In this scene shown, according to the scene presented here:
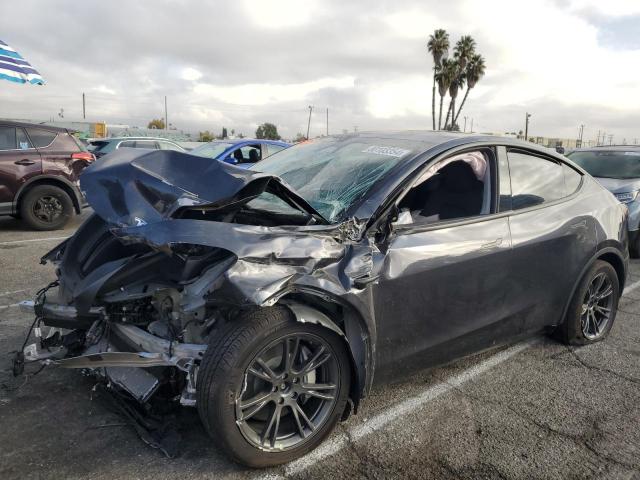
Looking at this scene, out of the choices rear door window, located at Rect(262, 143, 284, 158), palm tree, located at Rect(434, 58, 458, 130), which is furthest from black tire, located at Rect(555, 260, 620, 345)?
palm tree, located at Rect(434, 58, 458, 130)

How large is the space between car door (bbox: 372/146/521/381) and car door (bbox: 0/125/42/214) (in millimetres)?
7622

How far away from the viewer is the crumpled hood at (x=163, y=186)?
252 cm

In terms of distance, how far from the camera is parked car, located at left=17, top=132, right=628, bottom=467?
235 cm

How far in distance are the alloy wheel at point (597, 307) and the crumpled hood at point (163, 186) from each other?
8.30 ft

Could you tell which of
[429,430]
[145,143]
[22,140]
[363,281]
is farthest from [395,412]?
[145,143]

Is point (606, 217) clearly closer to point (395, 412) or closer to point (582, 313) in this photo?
point (582, 313)

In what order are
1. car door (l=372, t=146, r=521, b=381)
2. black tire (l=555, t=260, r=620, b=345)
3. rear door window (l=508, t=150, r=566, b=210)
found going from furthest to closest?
1. black tire (l=555, t=260, r=620, b=345)
2. rear door window (l=508, t=150, r=566, b=210)
3. car door (l=372, t=146, r=521, b=381)

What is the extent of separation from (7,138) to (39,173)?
710 mm

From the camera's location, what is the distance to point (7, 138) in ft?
27.3

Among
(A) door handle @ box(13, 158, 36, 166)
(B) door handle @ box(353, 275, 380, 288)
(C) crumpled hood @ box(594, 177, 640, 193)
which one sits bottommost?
(B) door handle @ box(353, 275, 380, 288)

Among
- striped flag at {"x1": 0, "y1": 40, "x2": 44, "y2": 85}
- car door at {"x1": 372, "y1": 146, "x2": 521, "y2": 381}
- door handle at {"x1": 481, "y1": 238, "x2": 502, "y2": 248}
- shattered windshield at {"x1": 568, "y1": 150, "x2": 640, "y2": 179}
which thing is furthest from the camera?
striped flag at {"x1": 0, "y1": 40, "x2": 44, "y2": 85}

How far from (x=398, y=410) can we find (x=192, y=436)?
120 centimetres

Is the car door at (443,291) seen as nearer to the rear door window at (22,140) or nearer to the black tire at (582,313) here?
the black tire at (582,313)

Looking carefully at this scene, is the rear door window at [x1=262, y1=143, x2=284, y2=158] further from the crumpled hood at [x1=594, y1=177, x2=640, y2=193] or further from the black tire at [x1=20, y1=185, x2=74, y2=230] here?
the crumpled hood at [x1=594, y1=177, x2=640, y2=193]
